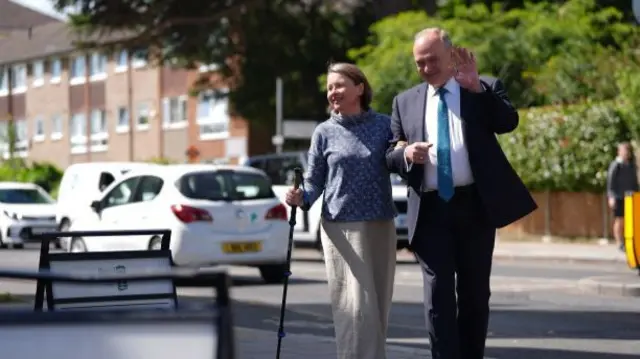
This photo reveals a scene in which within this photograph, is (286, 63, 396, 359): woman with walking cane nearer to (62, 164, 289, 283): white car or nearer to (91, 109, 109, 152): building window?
(62, 164, 289, 283): white car

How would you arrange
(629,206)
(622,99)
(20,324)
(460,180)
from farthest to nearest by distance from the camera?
(622,99) → (629,206) → (460,180) → (20,324)

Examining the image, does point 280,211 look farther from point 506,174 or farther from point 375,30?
point 375,30

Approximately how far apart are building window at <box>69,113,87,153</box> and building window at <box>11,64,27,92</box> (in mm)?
7383

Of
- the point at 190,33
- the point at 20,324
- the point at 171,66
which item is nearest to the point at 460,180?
the point at 20,324

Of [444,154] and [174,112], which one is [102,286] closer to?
[444,154]

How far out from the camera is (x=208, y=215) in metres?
19.4

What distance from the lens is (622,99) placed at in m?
30.5

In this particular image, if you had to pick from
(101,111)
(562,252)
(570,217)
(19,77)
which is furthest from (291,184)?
(19,77)

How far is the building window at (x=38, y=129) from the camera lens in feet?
274

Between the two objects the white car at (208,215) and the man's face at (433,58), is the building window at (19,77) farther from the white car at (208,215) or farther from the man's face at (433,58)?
the man's face at (433,58)

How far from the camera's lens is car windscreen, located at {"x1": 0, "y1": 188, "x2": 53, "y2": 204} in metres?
35.8

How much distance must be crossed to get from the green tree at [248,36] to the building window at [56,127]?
37199 millimetres

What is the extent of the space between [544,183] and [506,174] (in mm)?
24702

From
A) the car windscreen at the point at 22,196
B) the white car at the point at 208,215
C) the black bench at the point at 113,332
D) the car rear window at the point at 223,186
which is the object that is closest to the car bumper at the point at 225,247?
the white car at the point at 208,215
